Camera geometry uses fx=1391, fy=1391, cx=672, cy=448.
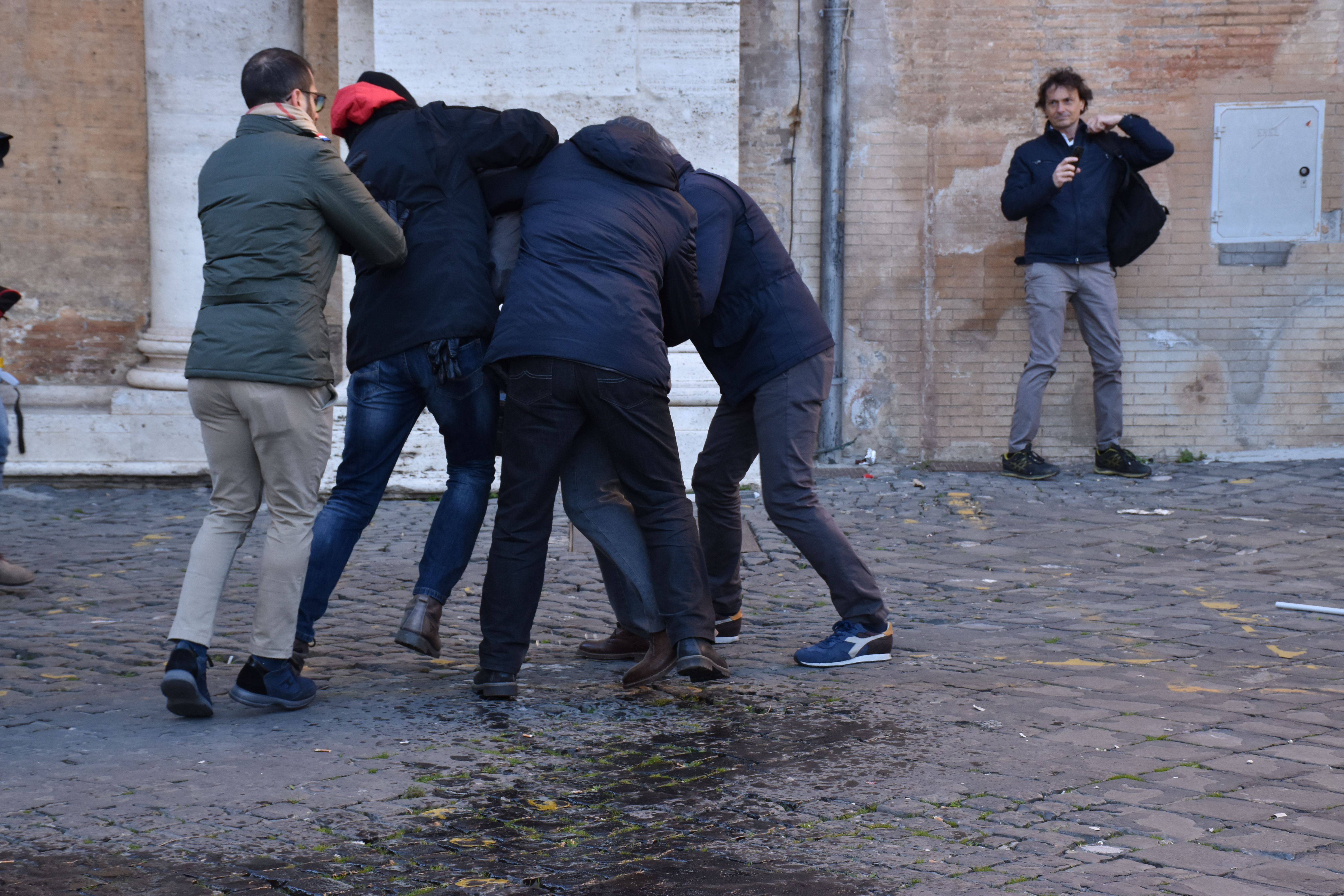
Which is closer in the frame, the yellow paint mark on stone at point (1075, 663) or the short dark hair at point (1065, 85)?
the yellow paint mark on stone at point (1075, 663)

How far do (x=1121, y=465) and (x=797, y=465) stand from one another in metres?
4.85

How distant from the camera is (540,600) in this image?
236 inches

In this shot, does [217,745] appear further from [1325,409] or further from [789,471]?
[1325,409]

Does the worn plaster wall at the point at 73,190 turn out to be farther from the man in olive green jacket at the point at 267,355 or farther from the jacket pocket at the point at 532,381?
the jacket pocket at the point at 532,381

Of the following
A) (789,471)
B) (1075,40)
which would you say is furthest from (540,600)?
(1075,40)

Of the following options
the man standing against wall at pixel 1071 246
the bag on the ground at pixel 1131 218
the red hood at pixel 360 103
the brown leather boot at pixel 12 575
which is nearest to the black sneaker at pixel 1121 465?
the man standing against wall at pixel 1071 246

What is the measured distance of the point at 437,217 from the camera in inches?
178

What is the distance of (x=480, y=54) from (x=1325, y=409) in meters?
6.09

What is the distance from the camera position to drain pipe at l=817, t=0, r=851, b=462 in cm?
941

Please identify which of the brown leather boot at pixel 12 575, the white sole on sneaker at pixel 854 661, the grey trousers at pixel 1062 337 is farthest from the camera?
the grey trousers at pixel 1062 337

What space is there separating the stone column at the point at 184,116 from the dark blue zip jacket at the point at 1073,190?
4706 millimetres

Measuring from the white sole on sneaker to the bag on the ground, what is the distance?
16.1ft

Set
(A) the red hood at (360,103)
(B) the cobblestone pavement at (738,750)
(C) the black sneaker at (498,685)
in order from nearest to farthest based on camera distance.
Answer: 1. (B) the cobblestone pavement at (738,750)
2. (C) the black sneaker at (498,685)
3. (A) the red hood at (360,103)

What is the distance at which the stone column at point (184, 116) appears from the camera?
8.73 m
